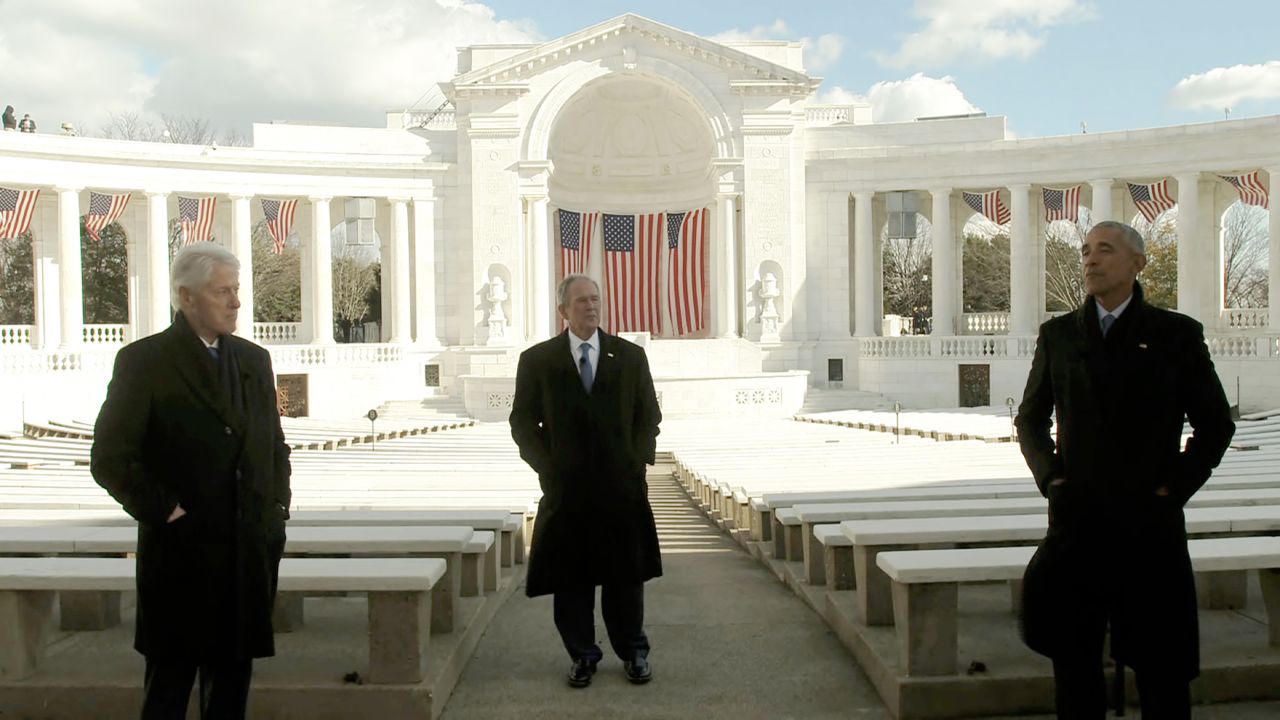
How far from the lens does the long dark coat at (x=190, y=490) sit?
15.4 feet

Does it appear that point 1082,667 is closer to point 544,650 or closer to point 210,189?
point 544,650

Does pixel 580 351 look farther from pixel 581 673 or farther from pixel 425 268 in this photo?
pixel 425 268

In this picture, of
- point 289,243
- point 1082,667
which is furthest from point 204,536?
point 289,243

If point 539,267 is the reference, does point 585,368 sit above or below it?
below

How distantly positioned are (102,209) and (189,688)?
3526 cm

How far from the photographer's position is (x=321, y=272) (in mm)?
38906

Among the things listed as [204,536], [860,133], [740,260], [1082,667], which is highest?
[860,133]

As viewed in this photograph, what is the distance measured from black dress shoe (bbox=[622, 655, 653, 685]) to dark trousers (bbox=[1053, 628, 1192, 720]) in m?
2.28

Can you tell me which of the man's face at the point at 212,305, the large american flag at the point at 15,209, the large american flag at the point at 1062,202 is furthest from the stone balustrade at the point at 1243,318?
the large american flag at the point at 15,209

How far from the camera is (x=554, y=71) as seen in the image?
39.3 m

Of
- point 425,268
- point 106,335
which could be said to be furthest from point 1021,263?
point 106,335

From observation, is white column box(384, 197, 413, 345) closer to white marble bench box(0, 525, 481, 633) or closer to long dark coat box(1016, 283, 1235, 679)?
white marble bench box(0, 525, 481, 633)

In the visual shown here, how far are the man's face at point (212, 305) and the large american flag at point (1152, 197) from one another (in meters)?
37.4

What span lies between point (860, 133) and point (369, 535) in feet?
121
